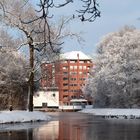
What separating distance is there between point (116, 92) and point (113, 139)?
4825cm

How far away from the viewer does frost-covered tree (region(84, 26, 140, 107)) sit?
64.7 meters

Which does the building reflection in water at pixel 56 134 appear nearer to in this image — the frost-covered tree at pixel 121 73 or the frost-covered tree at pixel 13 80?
the frost-covered tree at pixel 13 80

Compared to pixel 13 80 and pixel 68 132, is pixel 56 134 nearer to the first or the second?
pixel 68 132

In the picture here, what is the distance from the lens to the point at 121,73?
65.4m

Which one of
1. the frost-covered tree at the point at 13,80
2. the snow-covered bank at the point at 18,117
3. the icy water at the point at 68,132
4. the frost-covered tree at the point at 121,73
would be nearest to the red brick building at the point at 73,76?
the frost-covered tree at the point at 121,73

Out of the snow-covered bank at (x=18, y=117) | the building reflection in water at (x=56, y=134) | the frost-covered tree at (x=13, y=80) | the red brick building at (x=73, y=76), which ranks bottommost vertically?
the building reflection in water at (x=56, y=134)

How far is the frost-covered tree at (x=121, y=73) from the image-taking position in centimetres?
6469

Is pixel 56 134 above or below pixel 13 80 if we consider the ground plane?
below

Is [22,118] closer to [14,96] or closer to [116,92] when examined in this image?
[14,96]

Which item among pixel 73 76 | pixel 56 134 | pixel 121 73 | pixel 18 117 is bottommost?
pixel 56 134

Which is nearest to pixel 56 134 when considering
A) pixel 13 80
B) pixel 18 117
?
pixel 18 117

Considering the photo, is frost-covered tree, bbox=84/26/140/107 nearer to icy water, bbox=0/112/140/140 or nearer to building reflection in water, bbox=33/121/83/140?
icy water, bbox=0/112/140/140

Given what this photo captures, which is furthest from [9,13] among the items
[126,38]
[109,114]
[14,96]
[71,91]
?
[71,91]

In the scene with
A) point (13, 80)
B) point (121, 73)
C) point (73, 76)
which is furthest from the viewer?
point (73, 76)
